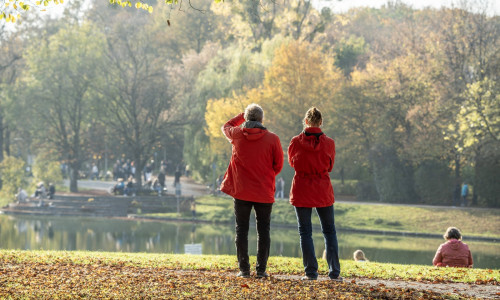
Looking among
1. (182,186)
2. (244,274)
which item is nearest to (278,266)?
(244,274)

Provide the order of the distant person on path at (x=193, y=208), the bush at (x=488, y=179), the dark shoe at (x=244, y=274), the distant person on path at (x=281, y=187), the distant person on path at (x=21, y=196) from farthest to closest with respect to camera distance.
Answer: the distant person on path at (x=21, y=196) → the distant person on path at (x=281, y=187) → the distant person on path at (x=193, y=208) → the bush at (x=488, y=179) → the dark shoe at (x=244, y=274)

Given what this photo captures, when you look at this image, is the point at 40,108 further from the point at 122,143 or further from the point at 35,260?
the point at 35,260

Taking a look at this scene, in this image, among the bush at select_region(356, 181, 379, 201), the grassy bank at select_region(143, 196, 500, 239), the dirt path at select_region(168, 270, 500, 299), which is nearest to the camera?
the dirt path at select_region(168, 270, 500, 299)

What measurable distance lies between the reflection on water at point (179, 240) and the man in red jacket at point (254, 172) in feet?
51.9

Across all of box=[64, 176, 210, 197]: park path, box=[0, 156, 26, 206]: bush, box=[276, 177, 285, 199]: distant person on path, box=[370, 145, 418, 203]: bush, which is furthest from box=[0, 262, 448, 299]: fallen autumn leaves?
box=[0, 156, 26, 206]: bush

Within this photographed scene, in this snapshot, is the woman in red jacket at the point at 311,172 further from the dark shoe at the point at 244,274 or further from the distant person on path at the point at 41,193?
the distant person on path at the point at 41,193

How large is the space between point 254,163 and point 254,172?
11cm

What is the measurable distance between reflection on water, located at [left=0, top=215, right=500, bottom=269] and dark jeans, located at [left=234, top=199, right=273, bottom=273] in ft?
51.5

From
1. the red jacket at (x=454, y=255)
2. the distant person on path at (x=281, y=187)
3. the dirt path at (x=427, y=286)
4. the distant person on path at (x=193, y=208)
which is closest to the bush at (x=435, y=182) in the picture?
the distant person on path at (x=281, y=187)

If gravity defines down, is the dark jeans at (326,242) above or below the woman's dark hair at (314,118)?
below

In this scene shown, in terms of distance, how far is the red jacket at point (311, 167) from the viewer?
9.03m

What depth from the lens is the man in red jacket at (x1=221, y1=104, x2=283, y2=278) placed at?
9094 mm

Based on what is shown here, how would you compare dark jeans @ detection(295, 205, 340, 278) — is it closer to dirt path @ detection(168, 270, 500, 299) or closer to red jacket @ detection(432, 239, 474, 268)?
dirt path @ detection(168, 270, 500, 299)

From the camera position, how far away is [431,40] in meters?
48.3
